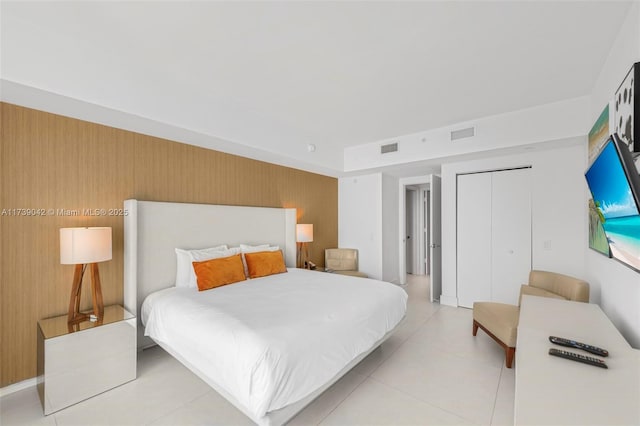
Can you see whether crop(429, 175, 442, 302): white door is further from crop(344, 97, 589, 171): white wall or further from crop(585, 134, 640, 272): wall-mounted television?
crop(585, 134, 640, 272): wall-mounted television

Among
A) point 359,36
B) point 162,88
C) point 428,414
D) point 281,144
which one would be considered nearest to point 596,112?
point 359,36

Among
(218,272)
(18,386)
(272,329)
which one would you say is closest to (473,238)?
(272,329)

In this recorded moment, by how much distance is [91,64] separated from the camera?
91.4 inches

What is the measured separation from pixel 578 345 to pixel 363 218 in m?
4.20

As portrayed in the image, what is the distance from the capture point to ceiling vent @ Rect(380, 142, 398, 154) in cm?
461

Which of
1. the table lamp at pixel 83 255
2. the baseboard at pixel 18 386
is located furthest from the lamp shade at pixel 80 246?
the baseboard at pixel 18 386

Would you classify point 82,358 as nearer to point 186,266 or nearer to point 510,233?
point 186,266

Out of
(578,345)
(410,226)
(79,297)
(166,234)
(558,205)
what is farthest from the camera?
(410,226)

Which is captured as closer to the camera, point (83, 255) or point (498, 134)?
point (83, 255)

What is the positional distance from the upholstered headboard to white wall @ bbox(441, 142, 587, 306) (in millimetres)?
3932

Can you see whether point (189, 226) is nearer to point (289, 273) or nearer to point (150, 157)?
point (150, 157)

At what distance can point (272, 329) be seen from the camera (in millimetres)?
1898

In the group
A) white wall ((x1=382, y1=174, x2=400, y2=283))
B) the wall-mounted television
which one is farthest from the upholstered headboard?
the wall-mounted television

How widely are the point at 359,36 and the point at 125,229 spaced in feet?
9.67
